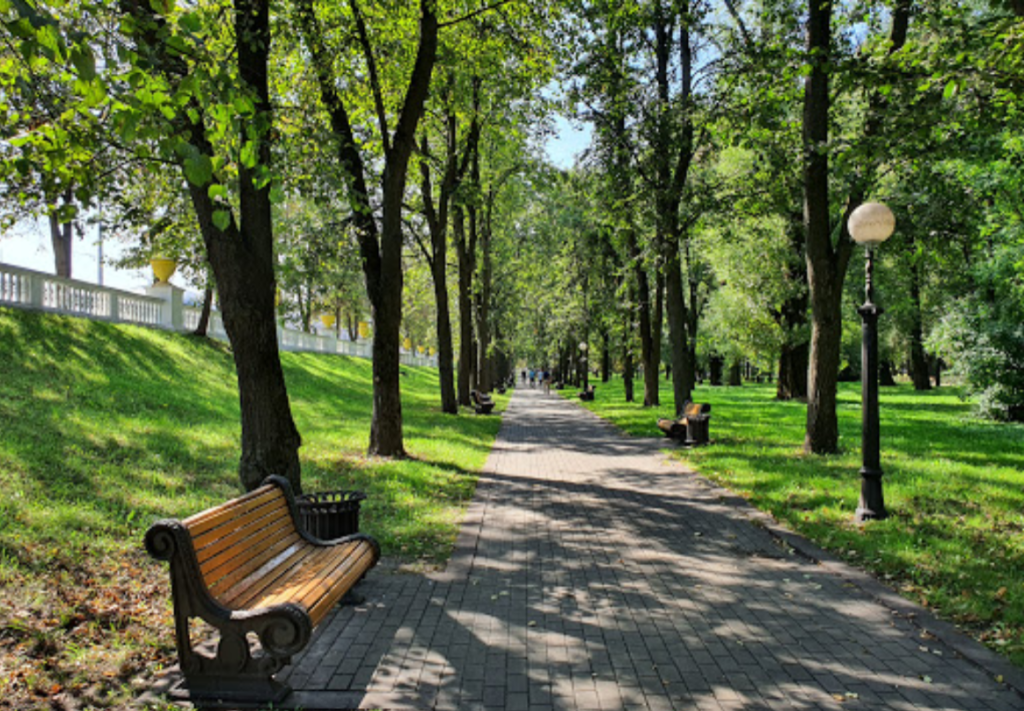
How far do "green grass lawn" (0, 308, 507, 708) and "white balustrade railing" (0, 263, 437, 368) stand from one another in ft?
2.38

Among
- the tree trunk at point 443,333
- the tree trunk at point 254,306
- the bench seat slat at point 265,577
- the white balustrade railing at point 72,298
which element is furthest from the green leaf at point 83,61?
the tree trunk at point 443,333

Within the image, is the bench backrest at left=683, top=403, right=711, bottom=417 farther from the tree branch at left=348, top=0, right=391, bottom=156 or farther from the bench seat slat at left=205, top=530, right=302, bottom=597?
the bench seat slat at left=205, top=530, right=302, bottom=597

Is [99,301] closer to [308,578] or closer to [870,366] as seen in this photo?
[308,578]

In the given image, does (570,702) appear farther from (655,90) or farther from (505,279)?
(505,279)

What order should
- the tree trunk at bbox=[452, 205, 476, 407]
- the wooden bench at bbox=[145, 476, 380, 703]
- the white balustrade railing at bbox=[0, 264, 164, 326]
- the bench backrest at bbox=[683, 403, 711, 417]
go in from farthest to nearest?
the tree trunk at bbox=[452, 205, 476, 407]
the white balustrade railing at bbox=[0, 264, 164, 326]
the bench backrest at bbox=[683, 403, 711, 417]
the wooden bench at bbox=[145, 476, 380, 703]

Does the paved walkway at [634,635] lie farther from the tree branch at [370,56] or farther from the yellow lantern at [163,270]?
the yellow lantern at [163,270]

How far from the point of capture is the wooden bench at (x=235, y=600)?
3.36m

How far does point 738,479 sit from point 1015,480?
3489mm

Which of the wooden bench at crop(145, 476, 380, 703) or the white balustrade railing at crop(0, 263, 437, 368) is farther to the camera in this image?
the white balustrade railing at crop(0, 263, 437, 368)

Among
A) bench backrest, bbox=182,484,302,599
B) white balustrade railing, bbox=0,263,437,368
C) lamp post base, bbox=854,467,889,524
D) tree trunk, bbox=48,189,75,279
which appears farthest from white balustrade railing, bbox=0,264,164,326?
lamp post base, bbox=854,467,889,524

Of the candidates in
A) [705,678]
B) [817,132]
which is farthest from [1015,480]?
[705,678]

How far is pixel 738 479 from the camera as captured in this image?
9.92 metres

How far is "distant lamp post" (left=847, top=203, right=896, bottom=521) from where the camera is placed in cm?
712

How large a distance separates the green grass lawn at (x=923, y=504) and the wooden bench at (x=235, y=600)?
4111 mm
